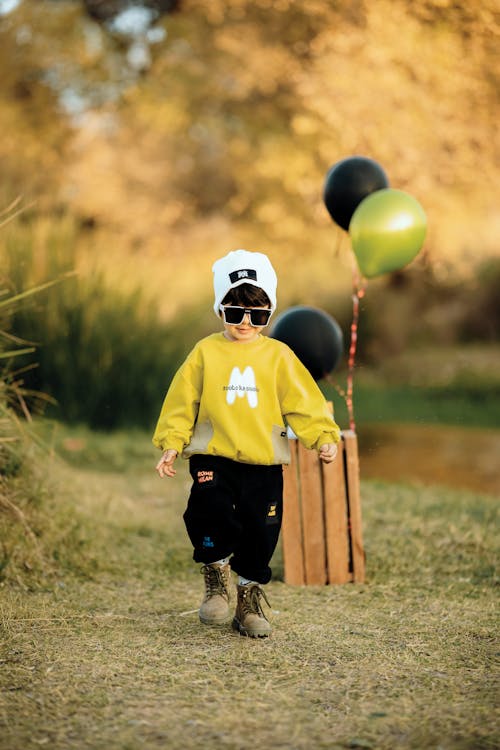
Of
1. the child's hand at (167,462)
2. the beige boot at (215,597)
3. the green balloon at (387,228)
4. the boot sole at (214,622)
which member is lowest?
the boot sole at (214,622)

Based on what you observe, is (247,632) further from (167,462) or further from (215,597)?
(167,462)

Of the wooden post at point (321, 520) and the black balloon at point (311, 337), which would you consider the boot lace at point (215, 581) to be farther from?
the black balloon at point (311, 337)

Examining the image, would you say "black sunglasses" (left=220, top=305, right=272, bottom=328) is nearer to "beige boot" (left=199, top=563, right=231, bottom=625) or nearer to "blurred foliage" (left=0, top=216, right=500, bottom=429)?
"beige boot" (left=199, top=563, right=231, bottom=625)

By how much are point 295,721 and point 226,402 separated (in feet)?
3.71

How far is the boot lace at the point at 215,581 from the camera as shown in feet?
11.1

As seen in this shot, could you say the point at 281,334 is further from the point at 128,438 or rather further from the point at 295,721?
the point at 128,438

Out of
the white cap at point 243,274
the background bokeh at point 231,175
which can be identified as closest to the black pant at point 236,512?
the white cap at point 243,274

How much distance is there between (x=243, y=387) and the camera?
127 inches

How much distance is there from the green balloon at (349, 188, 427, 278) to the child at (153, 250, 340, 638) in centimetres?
115

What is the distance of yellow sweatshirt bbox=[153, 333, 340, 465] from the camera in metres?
3.20

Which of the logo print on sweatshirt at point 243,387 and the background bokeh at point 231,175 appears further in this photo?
the background bokeh at point 231,175

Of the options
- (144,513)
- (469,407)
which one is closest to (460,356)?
(469,407)

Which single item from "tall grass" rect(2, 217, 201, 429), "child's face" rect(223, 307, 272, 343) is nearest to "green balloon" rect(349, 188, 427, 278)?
"child's face" rect(223, 307, 272, 343)

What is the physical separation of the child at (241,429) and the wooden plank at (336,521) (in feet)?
2.33
